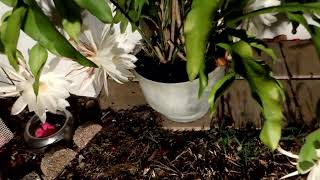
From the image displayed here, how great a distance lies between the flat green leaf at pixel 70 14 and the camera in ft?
2.49

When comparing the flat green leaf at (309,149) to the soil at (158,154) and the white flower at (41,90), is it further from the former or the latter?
the white flower at (41,90)

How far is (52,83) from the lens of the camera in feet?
3.63

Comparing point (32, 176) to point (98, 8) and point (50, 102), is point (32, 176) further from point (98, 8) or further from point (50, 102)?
point (98, 8)

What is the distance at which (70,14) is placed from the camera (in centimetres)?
78

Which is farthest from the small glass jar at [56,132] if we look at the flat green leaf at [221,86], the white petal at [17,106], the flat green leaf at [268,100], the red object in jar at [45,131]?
the flat green leaf at [268,100]

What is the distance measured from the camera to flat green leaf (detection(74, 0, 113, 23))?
70 cm

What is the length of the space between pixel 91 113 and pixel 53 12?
0.36 m

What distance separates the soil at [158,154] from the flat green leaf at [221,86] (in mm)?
401

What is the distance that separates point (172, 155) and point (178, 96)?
0.19 meters

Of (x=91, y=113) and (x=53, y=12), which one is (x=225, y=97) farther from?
(x=53, y=12)

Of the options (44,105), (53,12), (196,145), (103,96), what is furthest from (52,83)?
(196,145)

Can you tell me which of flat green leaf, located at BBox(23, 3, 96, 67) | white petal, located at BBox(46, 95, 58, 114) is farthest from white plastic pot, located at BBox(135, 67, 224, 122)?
flat green leaf, located at BBox(23, 3, 96, 67)

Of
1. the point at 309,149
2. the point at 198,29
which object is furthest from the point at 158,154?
the point at 198,29

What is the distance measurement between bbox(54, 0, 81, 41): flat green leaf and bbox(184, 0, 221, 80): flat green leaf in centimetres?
24
